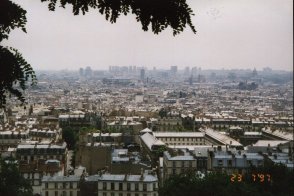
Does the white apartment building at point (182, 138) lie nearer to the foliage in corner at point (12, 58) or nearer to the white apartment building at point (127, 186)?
the white apartment building at point (127, 186)

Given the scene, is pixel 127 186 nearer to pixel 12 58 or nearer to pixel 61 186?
pixel 61 186

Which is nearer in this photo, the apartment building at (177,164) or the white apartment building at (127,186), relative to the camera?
the white apartment building at (127,186)

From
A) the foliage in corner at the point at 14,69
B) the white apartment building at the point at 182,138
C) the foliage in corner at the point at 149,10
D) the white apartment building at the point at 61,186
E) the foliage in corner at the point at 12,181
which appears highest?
the foliage in corner at the point at 149,10

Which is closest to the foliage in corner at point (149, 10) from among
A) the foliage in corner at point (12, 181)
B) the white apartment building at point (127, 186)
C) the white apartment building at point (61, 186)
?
the foliage in corner at point (12, 181)

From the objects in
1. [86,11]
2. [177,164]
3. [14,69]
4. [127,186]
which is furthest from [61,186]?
[86,11]

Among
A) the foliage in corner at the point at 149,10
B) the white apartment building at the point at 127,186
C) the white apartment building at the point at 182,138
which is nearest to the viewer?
the foliage in corner at the point at 149,10

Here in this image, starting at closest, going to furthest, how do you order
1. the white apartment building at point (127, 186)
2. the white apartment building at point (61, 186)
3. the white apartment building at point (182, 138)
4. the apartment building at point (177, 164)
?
1. the white apartment building at point (127, 186)
2. the white apartment building at point (61, 186)
3. the apartment building at point (177, 164)
4. the white apartment building at point (182, 138)

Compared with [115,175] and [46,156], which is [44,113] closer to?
[46,156]

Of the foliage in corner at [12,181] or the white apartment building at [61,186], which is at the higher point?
the foliage in corner at [12,181]

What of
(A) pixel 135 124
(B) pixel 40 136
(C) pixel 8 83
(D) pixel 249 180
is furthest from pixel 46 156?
(C) pixel 8 83
